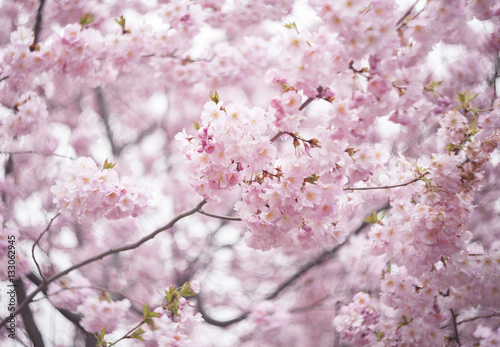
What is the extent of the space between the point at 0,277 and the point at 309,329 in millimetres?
3589

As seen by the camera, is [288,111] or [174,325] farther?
[174,325]

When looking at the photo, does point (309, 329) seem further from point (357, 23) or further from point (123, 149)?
point (357, 23)

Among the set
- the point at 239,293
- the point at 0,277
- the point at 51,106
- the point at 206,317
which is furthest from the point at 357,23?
the point at 239,293

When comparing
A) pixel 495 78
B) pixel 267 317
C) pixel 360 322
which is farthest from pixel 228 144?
pixel 267 317

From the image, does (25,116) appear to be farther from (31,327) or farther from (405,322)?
(405,322)

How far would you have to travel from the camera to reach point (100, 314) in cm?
267

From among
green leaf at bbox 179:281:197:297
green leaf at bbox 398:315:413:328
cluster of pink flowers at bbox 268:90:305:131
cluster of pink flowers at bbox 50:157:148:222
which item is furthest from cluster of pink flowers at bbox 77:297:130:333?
cluster of pink flowers at bbox 268:90:305:131

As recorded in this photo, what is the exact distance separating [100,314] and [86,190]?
1.20 metres

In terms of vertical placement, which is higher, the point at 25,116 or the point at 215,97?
the point at 215,97

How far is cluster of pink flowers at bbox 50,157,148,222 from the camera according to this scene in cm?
188

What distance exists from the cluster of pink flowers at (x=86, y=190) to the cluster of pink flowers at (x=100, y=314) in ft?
3.23

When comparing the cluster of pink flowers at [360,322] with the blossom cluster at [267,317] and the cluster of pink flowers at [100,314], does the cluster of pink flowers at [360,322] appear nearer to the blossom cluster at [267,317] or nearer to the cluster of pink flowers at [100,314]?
the blossom cluster at [267,317]

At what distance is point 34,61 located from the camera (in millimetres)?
2508

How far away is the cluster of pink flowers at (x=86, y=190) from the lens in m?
1.88
